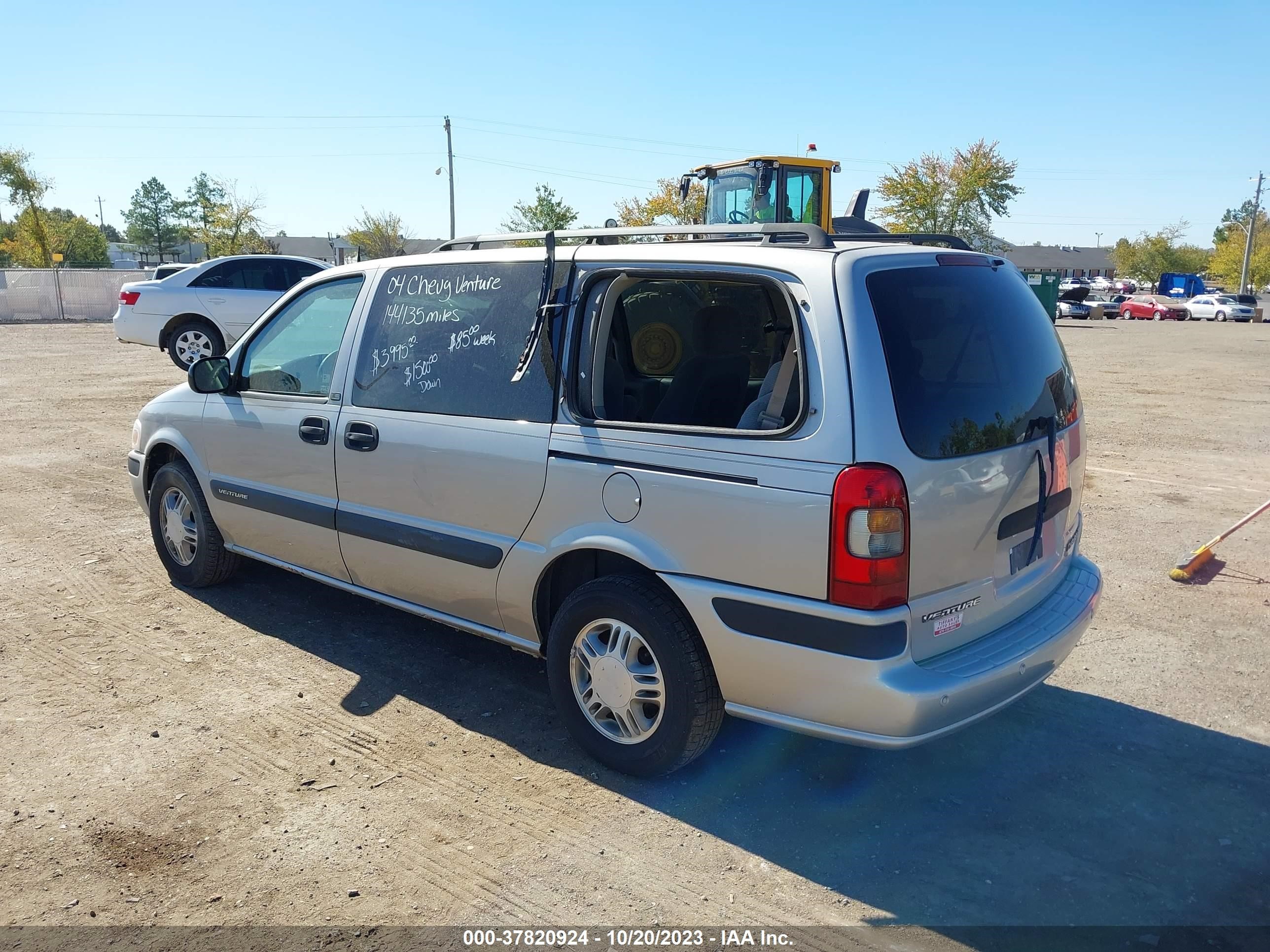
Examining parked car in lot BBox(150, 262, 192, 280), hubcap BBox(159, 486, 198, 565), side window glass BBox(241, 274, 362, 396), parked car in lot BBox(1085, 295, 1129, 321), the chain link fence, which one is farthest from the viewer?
parked car in lot BBox(1085, 295, 1129, 321)

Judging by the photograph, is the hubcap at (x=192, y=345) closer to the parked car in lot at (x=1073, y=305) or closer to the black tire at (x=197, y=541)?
the black tire at (x=197, y=541)

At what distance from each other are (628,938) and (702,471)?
1.41m

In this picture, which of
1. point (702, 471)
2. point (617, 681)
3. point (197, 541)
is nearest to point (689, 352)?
point (702, 471)

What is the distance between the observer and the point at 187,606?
5.35 m

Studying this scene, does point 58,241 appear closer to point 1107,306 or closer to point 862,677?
point 1107,306

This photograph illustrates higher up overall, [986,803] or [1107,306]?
[1107,306]

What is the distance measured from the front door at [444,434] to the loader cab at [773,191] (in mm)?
13238

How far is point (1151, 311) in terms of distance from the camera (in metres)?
51.8

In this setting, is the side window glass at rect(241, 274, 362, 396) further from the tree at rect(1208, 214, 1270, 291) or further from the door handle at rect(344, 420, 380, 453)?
the tree at rect(1208, 214, 1270, 291)

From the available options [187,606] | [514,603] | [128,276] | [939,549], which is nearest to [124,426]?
[187,606]

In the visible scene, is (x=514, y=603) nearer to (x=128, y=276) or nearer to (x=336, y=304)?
(x=336, y=304)

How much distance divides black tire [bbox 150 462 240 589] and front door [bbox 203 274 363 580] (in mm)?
159

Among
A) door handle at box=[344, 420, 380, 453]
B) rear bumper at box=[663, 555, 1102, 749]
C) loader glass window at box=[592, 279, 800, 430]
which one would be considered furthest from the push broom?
door handle at box=[344, 420, 380, 453]

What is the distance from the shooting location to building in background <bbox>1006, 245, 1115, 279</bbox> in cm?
11531
